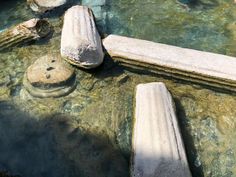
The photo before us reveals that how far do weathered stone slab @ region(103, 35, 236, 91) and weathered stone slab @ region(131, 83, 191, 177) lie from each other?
1.01 ft

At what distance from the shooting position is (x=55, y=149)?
3316mm

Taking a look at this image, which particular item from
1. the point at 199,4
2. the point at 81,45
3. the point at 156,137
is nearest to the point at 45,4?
the point at 81,45

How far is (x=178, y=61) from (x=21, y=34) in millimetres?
1964

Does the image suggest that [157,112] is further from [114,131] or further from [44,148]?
[44,148]

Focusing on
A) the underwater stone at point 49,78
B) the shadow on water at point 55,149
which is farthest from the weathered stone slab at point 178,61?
the shadow on water at point 55,149

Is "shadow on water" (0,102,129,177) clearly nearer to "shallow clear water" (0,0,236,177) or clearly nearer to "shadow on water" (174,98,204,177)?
"shallow clear water" (0,0,236,177)

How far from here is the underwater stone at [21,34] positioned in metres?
4.38

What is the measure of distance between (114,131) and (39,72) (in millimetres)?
1127

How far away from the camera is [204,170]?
3.12 m

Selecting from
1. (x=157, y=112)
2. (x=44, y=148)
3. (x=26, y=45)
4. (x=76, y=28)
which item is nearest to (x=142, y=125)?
(x=157, y=112)

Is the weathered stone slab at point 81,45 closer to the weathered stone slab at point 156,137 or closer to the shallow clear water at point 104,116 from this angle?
the shallow clear water at point 104,116

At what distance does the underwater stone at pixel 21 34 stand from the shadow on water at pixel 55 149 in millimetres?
1100

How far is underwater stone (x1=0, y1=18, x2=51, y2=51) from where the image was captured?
438cm

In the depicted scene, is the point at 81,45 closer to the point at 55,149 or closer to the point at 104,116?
the point at 104,116
